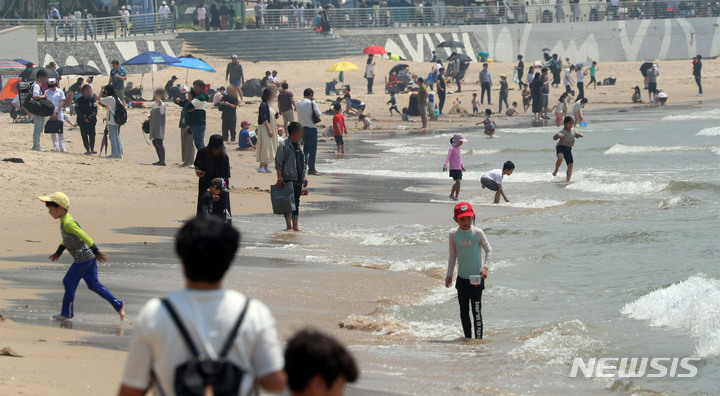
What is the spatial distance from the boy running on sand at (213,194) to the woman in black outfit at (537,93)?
26.7 meters

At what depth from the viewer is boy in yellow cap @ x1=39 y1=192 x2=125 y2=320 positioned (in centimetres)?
793

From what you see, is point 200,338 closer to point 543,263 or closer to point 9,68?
point 543,263

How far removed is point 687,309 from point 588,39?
5080cm

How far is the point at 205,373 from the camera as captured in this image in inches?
123

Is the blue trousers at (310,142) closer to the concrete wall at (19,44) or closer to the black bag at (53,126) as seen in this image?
the black bag at (53,126)

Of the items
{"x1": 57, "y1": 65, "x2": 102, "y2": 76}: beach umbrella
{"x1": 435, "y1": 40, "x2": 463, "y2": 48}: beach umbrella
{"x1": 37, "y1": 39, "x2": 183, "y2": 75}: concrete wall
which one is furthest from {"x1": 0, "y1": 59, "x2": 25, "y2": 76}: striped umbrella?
{"x1": 435, "y1": 40, "x2": 463, "y2": 48}: beach umbrella

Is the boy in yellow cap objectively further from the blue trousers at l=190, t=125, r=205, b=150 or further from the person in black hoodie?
the person in black hoodie

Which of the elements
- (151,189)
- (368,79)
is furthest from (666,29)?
(151,189)

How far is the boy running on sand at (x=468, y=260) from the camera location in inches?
329

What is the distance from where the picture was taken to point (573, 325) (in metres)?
9.08

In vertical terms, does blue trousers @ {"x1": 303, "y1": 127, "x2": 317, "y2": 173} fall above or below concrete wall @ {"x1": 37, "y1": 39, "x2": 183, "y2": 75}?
below

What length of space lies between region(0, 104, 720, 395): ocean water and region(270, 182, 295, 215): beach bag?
0.39 metres

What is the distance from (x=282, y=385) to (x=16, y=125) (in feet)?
74.4

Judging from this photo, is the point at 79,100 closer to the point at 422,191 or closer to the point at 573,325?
the point at 422,191
